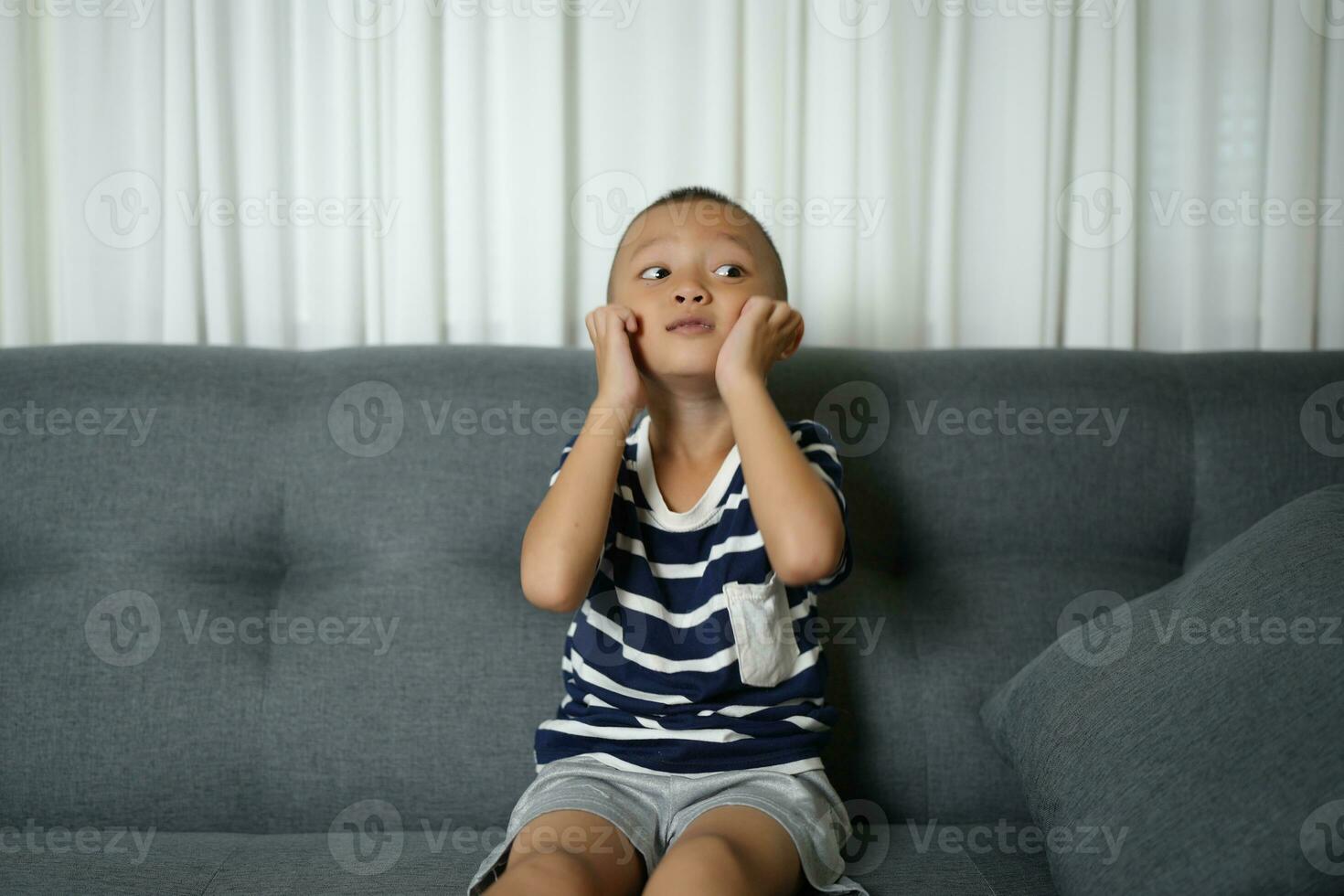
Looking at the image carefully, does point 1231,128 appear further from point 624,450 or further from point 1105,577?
point 624,450

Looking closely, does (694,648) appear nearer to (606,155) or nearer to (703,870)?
(703,870)

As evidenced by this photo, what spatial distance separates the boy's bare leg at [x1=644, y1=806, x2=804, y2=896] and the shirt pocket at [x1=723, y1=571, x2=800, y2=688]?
14 centimetres

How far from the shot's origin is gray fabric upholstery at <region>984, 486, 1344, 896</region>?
847 millimetres

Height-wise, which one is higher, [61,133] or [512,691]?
[61,133]

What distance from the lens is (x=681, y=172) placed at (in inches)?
64.3

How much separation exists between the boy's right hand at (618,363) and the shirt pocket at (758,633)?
9.1 inches

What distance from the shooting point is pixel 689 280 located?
3.72 feet

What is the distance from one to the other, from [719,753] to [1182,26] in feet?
4.69

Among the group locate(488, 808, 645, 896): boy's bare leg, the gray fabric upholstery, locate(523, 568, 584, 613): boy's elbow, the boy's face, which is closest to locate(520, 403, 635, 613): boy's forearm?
locate(523, 568, 584, 613): boy's elbow

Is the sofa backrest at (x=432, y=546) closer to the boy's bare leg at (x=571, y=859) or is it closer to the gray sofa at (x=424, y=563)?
the gray sofa at (x=424, y=563)

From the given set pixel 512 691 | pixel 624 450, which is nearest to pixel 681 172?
pixel 624 450

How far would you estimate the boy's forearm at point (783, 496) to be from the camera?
3.38 feet

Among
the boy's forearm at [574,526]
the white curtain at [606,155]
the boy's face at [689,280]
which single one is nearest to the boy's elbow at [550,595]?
the boy's forearm at [574,526]

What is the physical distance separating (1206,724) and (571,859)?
A: 586mm
